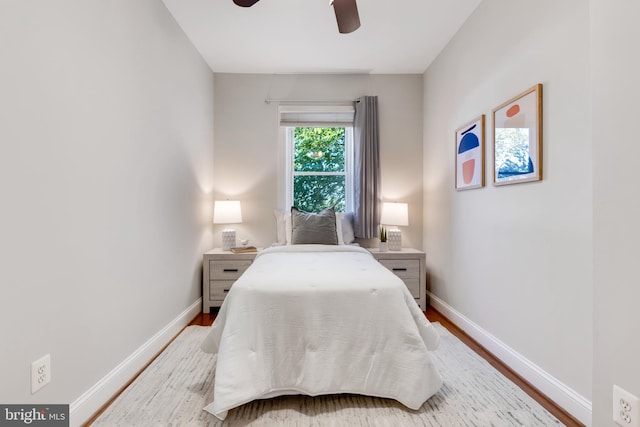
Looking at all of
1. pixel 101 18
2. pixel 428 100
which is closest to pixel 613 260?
pixel 101 18

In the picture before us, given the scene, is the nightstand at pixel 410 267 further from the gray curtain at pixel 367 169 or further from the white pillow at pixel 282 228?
the white pillow at pixel 282 228

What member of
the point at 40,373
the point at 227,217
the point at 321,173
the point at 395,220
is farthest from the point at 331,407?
the point at 321,173

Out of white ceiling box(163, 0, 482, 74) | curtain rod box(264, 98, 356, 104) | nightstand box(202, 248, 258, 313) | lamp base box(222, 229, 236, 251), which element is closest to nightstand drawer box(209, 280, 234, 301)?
nightstand box(202, 248, 258, 313)

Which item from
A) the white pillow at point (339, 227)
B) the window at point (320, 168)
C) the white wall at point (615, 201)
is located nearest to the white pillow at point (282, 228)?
the window at point (320, 168)

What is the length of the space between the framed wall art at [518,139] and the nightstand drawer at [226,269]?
2.43 m

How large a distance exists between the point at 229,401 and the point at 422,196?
10.1ft

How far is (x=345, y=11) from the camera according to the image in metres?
2.10

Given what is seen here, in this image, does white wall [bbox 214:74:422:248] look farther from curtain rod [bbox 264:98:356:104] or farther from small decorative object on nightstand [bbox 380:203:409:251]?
small decorative object on nightstand [bbox 380:203:409:251]

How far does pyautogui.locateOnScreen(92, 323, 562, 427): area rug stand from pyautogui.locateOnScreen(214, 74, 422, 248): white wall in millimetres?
2065

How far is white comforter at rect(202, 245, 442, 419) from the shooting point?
66.1 inches

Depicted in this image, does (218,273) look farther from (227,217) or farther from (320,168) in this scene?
(320,168)

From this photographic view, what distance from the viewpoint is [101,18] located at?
1.77 m

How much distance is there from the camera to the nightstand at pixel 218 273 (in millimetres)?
3377

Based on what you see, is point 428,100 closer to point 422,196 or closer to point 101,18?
point 422,196
